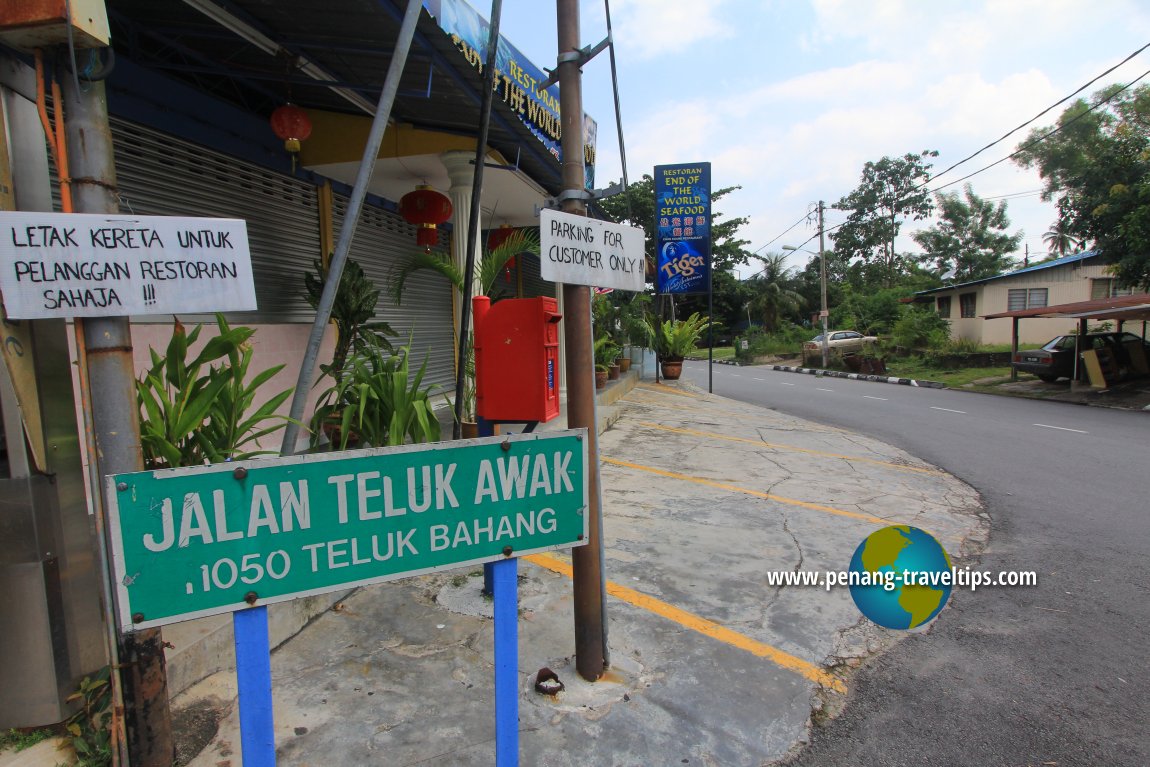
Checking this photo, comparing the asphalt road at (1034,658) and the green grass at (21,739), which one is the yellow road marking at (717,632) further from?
the green grass at (21,739)

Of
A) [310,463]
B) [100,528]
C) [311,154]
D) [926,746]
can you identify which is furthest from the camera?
[311,154]

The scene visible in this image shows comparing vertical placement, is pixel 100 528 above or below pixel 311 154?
below

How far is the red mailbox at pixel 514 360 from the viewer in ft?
10.9

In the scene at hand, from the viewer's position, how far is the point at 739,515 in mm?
4820

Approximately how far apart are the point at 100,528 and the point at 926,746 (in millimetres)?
2921

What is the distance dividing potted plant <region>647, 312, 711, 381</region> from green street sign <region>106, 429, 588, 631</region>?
13294mm

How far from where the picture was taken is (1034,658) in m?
2.86

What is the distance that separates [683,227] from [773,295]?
90.0 ft

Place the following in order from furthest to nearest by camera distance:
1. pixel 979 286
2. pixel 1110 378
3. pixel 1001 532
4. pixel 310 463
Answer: pixel 979 286, pixel 1110 378, pixel 1001 532, pixel 310 463

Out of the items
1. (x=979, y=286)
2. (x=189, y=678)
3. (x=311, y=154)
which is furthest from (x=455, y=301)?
(x=979, y=286)

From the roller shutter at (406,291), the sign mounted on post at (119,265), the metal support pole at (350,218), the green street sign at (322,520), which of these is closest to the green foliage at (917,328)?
the roller shutter at (406,291)

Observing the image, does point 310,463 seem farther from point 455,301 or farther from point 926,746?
point 455,301

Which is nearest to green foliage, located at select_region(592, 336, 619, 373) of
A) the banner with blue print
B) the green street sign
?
the banner with blue print

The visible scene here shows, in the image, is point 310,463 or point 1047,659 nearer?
point 310,463
